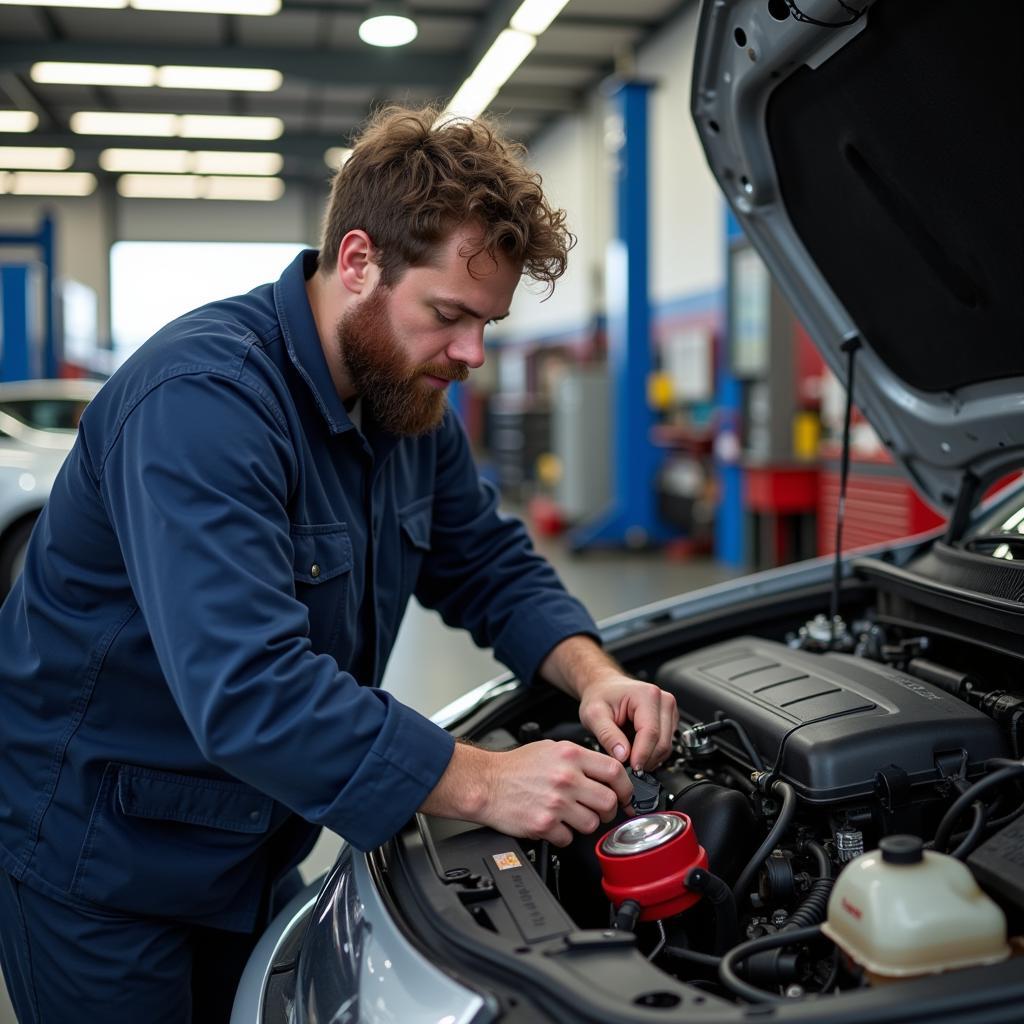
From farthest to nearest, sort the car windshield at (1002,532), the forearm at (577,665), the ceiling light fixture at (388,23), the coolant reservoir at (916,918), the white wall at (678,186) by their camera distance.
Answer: the white wall at (678,186) < the ceiling light fixture at (388,23) < the car windshield at (1002,532) < the forearm at (577,665) < the coolant reservoir at (916,918)

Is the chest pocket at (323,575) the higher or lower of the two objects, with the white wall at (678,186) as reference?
lower

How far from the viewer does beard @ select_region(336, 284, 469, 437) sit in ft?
4.06

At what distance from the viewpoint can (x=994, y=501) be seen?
178 cm

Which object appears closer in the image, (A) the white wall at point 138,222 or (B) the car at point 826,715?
(B) the car at point 826,715

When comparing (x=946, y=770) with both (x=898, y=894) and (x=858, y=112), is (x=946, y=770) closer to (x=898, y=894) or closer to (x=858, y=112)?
(x=898, y=894)

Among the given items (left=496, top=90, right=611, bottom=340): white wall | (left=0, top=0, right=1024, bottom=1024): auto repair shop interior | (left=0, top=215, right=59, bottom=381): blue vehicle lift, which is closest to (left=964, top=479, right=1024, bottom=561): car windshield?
(left=0, top=0, right=1024, bottom=1024): auto repair shop interior

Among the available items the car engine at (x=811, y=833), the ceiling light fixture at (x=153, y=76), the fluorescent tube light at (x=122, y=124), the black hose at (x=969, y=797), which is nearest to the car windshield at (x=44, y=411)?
the ceiling light fixture at (x=153, y=76)

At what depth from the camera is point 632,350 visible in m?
7.18

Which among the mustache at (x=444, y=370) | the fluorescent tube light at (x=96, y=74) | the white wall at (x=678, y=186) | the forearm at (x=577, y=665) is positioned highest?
the fluorescent tube light at (x=96, y=74)

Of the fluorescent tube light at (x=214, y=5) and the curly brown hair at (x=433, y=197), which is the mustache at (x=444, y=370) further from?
the fluorescent tube light at (x=214, y=5)

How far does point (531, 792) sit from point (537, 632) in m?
0.49

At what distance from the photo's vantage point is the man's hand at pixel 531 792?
101cm

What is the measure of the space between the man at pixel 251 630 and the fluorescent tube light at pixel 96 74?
850 centimetres

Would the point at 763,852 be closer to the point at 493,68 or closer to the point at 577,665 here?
the point at 577,665
